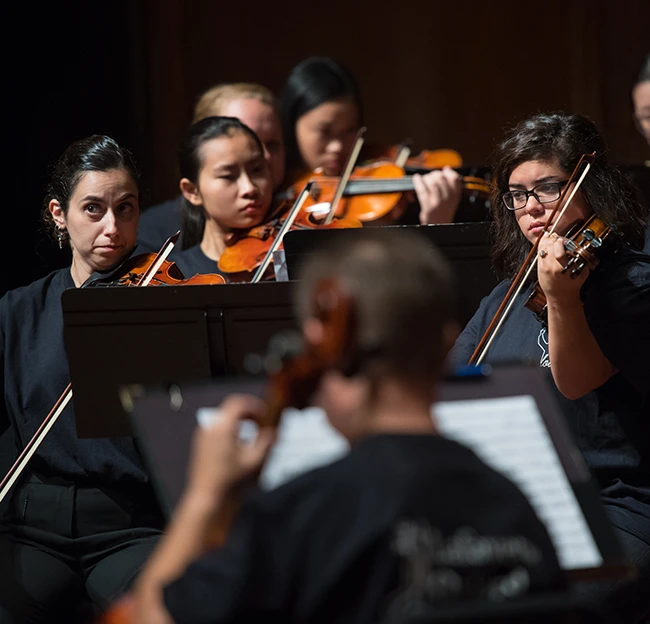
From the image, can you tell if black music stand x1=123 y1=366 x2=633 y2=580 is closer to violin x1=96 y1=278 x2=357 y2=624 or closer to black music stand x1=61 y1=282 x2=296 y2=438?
violin x1=96 y1=278 x2=357 y2=624

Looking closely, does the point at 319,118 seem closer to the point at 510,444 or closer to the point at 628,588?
the point at 628,588

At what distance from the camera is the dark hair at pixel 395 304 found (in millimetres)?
1005

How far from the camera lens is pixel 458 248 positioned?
210 cm

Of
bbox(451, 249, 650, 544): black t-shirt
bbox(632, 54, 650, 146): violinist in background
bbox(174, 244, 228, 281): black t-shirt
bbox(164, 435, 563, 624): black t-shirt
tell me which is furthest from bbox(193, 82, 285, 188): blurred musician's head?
Result: bbox(164, 435, 563, 624): black t-shirt

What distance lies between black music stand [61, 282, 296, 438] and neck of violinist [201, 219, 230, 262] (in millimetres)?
887

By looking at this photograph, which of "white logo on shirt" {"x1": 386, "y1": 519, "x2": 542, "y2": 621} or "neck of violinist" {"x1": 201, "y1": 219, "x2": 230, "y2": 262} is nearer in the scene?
"white logo on shirt" {"x1": 386, "y1": 519, "x2": 542, "y2": 621}

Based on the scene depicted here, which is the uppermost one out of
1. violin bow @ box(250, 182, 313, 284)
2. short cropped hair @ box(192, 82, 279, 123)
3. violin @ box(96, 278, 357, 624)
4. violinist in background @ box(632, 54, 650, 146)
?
violin @ box(96, 278, 357, 624)

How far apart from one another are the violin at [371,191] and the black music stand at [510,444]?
161cm

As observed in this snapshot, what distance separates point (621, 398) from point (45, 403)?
1.06 m

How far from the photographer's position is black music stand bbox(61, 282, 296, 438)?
1.71 m

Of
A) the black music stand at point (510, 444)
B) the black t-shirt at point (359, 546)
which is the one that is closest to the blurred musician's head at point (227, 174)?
the black music stand at point (510, 444)

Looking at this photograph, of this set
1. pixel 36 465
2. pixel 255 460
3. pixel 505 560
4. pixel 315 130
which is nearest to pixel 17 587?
pixel 36 465

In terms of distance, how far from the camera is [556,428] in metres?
1.30

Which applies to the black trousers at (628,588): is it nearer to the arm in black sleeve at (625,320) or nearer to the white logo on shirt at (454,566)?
the arm in black sleeve at (625,320)
